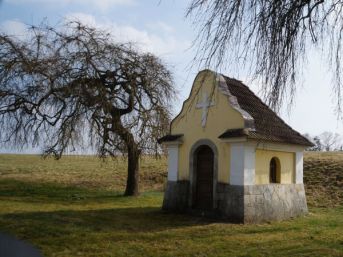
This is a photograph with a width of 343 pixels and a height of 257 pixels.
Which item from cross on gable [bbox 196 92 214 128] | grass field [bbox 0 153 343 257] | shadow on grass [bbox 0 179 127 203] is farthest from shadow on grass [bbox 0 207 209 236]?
shadow on grass [bbox 0 179 127 203]

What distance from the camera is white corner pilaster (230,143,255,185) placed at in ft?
42.5

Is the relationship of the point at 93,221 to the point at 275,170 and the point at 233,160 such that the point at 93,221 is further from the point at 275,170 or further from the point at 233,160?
the point at 275,170

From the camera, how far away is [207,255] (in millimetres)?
8570

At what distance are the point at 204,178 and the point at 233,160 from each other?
1.72 meters

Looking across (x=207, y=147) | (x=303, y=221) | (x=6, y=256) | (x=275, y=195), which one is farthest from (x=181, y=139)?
(x=6, y=256)

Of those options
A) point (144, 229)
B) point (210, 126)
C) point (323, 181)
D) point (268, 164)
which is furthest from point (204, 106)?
point (323, 181)

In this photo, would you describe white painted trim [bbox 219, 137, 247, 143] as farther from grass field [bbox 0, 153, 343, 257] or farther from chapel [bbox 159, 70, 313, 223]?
grass field [bbox 0, 153, 343, 257]

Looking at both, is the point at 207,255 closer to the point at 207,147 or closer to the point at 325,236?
the point at 325,236

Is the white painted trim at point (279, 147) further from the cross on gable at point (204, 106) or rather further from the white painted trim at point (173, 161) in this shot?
the white painted trim at point (173, 161)

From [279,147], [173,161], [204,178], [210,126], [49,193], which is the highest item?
[210,126]

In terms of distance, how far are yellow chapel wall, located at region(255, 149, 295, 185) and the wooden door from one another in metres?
1.60

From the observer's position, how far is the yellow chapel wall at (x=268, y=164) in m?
13.6

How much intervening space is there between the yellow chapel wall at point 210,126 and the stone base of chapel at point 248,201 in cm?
48

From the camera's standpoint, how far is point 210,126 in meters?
14.3
